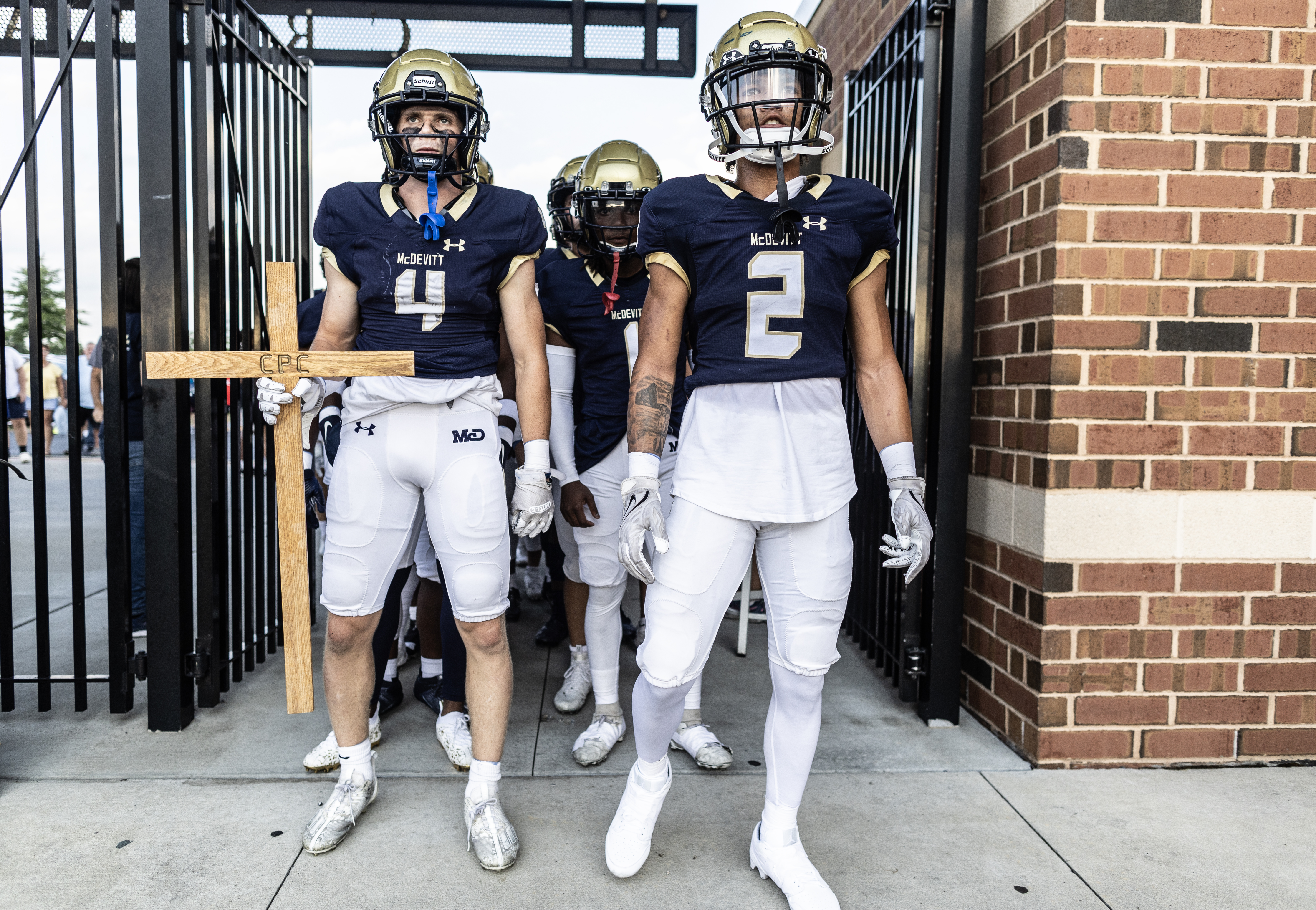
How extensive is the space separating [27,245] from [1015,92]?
366 centimetres

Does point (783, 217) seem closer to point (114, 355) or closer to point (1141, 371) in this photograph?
point (1141, 371)

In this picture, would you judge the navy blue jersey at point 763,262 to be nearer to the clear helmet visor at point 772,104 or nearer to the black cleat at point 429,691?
the clear helmet visor at point 772,104

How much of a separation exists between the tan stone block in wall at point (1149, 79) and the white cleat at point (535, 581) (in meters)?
4.03

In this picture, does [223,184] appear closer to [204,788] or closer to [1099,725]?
[204,788]

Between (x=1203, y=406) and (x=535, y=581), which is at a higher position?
(x=1203, y=406)

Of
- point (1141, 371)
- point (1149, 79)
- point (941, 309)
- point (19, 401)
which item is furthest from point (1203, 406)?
point (19, 401)

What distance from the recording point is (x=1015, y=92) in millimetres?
3383

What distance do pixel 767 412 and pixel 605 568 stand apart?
1343mm

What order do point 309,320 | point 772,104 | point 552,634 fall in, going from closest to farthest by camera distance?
point 772,104 < point 309,320 < point 552,634

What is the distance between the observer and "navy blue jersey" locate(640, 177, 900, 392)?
2.37 m

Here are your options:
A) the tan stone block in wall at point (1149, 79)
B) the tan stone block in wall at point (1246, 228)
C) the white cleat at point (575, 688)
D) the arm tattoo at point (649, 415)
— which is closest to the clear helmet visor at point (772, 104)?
the arm tattoo at point (649, 415)

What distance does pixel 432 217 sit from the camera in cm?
265

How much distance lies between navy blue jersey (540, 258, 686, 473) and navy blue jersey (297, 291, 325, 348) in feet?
3.17

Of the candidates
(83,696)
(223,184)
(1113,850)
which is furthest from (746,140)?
(83,696)
